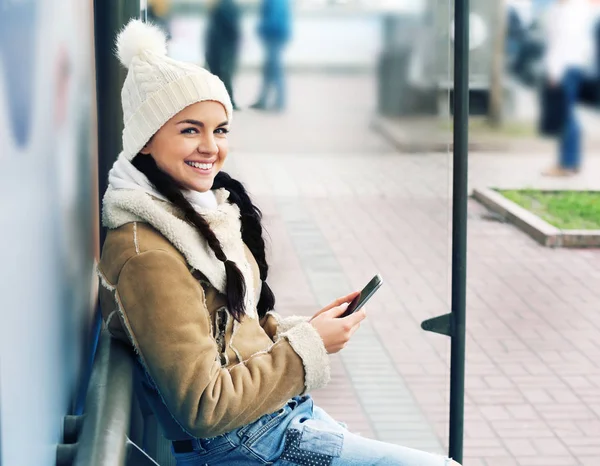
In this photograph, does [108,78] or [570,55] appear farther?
[570,55]

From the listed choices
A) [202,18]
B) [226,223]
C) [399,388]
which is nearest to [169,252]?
[226,223]

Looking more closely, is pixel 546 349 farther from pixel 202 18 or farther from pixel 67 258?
pixel 67 258

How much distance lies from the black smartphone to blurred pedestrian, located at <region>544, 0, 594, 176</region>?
17.3 feet

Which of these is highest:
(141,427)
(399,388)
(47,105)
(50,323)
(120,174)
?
(47,105)

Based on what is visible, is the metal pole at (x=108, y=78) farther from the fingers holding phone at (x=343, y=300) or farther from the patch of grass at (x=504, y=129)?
the patch of grass at (x=504, y=129)

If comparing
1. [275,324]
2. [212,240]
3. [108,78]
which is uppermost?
[108,78]

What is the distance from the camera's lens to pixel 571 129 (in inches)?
328

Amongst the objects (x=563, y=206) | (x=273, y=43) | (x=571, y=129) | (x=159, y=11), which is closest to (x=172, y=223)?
(x=159, y=11)

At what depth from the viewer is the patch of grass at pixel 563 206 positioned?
504 centimetres

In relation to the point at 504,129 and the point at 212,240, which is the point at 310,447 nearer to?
the point at 212,240

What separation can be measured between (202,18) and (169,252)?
1.48 meters

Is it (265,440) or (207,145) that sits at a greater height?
(207,145)

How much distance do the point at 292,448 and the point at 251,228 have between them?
440mm

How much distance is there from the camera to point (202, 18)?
2801 millimetres
